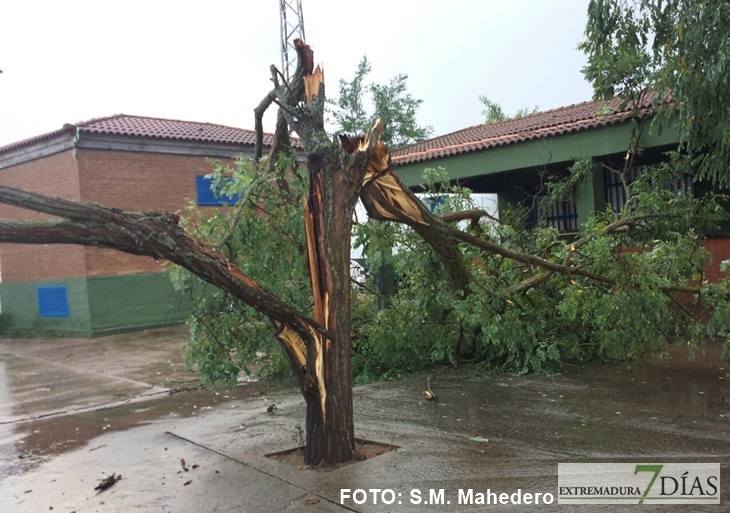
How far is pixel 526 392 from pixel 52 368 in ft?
27.1

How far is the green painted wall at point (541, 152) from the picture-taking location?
10383 millimetres

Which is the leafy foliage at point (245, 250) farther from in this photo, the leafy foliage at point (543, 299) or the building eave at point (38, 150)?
the building eave at point (38, 150)

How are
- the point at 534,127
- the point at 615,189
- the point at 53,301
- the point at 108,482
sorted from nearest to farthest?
the point at 108,482, the point at 615,189, the point at 534,127, the point at 53,301

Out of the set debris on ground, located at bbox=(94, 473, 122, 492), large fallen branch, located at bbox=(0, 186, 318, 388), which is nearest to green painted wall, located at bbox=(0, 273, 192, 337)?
debris on ground, located at bbox=(94, 473, 122, 492)

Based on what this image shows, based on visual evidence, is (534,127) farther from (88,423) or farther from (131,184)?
(88,423)

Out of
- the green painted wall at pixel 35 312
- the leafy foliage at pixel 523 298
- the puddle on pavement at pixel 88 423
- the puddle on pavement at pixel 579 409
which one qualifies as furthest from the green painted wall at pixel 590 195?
the green painted wall at pixel 35 312

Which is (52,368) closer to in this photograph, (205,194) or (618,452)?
(205,194)

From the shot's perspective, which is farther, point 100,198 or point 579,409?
point 100,198

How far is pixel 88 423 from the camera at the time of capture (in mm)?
6715

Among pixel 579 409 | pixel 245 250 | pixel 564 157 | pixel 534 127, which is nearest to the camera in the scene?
pixel 245 250

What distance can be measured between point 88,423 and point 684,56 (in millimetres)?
7446

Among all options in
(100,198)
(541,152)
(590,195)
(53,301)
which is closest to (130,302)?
(53,301)

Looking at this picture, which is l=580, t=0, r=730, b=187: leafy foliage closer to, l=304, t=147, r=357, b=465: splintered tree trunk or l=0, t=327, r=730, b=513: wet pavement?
l=0, t=327, r=730, b=513: wet pavement

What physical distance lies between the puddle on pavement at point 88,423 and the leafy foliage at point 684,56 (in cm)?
581
